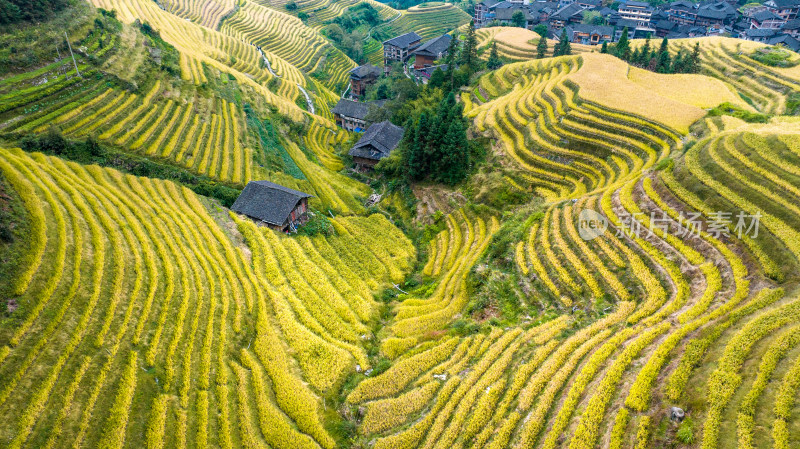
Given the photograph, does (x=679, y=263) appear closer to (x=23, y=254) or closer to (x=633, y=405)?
(x=633, y=405)

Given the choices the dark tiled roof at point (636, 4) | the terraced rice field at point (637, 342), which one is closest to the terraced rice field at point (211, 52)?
the terraced rice field at point (637, 342)

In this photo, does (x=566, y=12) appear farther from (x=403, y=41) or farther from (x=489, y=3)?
(x=403, y=41)

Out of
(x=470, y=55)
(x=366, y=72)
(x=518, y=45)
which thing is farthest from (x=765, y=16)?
(x=366, y=72)

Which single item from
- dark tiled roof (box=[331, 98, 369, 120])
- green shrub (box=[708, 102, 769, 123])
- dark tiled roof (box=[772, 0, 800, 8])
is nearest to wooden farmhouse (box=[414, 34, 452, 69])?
dark tiled roof (box=[331, 98, 369, 120])

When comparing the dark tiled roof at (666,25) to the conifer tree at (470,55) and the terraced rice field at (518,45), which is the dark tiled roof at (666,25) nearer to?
the terraced rice field at (518,45)

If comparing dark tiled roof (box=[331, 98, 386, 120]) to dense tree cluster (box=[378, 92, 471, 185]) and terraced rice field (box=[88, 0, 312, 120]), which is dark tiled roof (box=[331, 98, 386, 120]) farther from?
dense tree cluster (box=[378, 92, 471, 185])

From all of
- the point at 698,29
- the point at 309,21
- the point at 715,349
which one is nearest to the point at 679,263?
the point at 715,349
